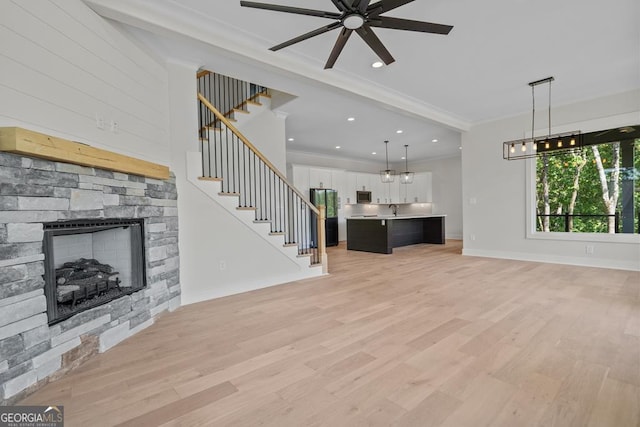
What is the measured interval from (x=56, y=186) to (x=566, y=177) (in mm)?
7528

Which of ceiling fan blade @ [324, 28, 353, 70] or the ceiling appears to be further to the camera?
the ceiling

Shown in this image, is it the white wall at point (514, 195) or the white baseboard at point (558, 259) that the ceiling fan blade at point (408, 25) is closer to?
the white wall at point (514, 195)

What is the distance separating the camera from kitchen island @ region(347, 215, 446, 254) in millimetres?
7268

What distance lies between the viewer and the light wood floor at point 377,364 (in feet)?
5.24

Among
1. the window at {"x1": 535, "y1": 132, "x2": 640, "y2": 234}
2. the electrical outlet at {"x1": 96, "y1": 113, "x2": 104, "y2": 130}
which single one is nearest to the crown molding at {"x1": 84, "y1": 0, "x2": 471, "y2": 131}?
the electrical outlet at {"x1": 96, "y1": 113, "x2": 104, "y2": 130}

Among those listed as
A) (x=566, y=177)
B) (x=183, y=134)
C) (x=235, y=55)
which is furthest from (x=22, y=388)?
(x=566, y=177)

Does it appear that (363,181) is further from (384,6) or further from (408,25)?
(384,6)

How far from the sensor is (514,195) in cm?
607

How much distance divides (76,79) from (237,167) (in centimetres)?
311

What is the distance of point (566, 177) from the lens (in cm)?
571

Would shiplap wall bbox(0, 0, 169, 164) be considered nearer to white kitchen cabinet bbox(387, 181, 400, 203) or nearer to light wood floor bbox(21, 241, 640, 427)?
light wood floor bbox(21, 241, 640, 427)

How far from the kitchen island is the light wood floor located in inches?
140

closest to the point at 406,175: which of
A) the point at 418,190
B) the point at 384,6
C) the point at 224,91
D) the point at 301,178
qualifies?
the point at 418,190

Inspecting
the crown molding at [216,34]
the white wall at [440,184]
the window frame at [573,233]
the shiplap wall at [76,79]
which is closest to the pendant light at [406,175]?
the white wall at [440,184]
